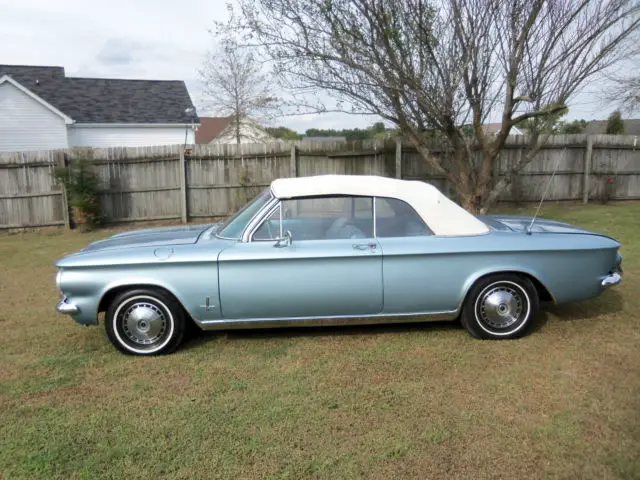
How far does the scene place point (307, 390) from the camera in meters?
3.73

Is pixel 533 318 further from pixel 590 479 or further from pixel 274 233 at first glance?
pixel 274 233

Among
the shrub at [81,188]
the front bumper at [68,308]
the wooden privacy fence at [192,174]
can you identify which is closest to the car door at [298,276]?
the front bumper at [68,308]

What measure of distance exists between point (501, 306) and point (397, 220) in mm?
1178

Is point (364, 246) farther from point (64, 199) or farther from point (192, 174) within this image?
point (64, 199)

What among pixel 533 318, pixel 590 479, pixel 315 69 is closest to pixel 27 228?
pixel 315 69

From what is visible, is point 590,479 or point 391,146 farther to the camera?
point 391,146

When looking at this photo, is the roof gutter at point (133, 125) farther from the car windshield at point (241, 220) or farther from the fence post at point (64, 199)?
the car windshield at point (241, 220)

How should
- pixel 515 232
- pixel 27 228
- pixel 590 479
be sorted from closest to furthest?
pixel 590 479, pixel 515 232, pixel 27 228

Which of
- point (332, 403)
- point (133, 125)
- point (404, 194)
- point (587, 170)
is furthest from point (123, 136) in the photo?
point (332, 403)

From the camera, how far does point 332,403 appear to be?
11.6ft

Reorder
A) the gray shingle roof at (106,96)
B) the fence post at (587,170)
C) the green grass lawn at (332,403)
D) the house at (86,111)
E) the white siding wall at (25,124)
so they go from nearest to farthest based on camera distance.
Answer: the green grass lawn at (332,403), the fence post at (587,170), the white siding wall at (25,124), the house at (86,111), the gray shingle roof at (106,96)

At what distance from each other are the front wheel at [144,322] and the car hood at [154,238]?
1.60 ft

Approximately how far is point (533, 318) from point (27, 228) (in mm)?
11753

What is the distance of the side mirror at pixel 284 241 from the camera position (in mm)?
4332
